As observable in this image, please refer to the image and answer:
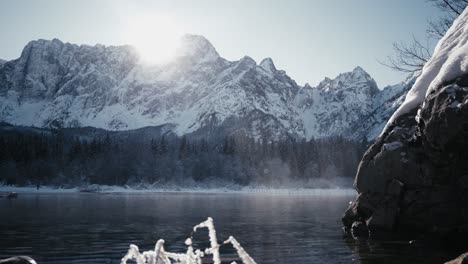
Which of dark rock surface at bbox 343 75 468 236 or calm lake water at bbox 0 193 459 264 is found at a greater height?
dark rock surface at bbox 343 75 468 236

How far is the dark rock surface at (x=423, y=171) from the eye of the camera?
20328 mm

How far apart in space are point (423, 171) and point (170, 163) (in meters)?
149

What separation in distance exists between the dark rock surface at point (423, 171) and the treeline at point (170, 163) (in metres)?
131

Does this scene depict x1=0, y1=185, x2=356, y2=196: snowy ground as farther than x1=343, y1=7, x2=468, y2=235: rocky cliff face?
Yes

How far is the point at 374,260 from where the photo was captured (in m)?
20.0

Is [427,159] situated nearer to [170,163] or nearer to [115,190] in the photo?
[115,190]

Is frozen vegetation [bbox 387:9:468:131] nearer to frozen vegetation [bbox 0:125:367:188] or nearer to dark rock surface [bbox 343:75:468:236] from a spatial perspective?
dark rock surface [bbox 343:75:468:236]

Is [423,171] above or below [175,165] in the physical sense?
below

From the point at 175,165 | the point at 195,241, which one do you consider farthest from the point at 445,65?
the point at 175,165

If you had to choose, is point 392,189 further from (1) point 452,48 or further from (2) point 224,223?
(2) point 224,223

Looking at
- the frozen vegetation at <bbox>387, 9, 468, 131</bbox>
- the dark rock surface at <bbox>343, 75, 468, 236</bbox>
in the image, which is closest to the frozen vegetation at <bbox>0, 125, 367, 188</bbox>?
the dark rock surface at <bbox>343, 75, 468, 236</bbox>

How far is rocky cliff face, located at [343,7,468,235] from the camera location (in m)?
20.5

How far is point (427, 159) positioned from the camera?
922 inches

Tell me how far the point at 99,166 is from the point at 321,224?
134 m
